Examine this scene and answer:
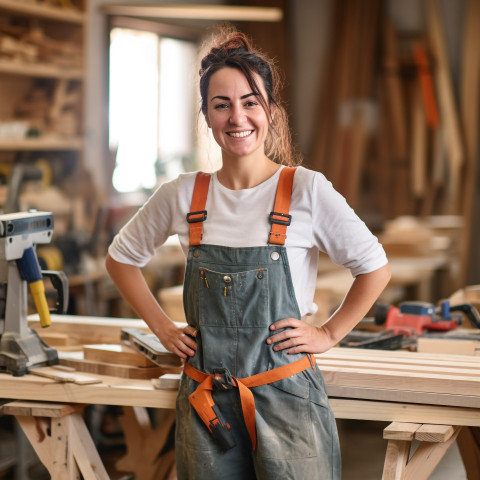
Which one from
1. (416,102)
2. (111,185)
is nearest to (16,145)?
(111,185)

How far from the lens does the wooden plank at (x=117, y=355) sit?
101 inches

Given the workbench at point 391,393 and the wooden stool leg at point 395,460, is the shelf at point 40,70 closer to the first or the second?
the workbench at point 391,393

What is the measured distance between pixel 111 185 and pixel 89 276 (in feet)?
6.29

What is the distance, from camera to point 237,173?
2.25 meters

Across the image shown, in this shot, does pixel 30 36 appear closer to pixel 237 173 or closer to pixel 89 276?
pixel 89 276

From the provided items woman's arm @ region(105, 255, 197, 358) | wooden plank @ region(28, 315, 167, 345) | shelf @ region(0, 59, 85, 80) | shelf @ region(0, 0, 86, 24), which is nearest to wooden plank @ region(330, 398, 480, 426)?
woman's arm @ region(105, 255, 197, 358)

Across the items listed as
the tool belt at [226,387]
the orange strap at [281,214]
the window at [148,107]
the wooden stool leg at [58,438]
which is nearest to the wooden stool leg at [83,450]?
the wooden stool leg at [58,438]

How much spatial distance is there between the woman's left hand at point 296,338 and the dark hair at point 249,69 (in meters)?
0.54

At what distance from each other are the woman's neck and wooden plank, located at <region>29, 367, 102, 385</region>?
28.3 inches

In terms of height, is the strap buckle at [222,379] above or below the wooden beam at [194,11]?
below

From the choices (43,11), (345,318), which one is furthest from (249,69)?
(43,11)

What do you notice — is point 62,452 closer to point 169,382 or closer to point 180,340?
point 169,382

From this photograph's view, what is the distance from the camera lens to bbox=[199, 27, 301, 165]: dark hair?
2.19 meters

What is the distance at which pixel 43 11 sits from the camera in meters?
5.74
